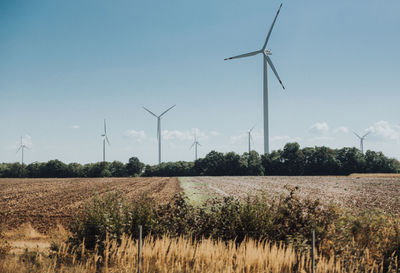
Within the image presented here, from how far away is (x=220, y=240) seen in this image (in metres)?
15.9

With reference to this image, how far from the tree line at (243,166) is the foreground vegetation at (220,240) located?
151 m

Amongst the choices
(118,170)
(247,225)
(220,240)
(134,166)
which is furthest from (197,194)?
(118,170)

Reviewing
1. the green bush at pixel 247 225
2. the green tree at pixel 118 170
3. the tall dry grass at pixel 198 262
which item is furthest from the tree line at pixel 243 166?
the tall dry grass at pixel 198 262

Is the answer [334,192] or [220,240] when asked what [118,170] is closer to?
[334,192]

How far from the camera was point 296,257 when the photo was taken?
14.4m

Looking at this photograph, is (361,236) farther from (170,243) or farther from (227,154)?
(227,154)

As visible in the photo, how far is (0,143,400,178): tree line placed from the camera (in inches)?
6540

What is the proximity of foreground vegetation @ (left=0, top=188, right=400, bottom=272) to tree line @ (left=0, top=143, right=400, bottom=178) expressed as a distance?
494ft

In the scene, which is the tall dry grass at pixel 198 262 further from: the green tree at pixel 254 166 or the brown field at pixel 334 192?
the green tree at pixel 254 166

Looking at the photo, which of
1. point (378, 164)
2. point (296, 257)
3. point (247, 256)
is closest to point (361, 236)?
point (296, 257)

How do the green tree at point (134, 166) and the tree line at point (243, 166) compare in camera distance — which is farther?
the green tree at point (134, 166)

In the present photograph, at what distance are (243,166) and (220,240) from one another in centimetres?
16188

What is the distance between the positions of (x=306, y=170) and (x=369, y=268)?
544 ft

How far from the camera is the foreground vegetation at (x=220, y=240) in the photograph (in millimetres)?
13641
